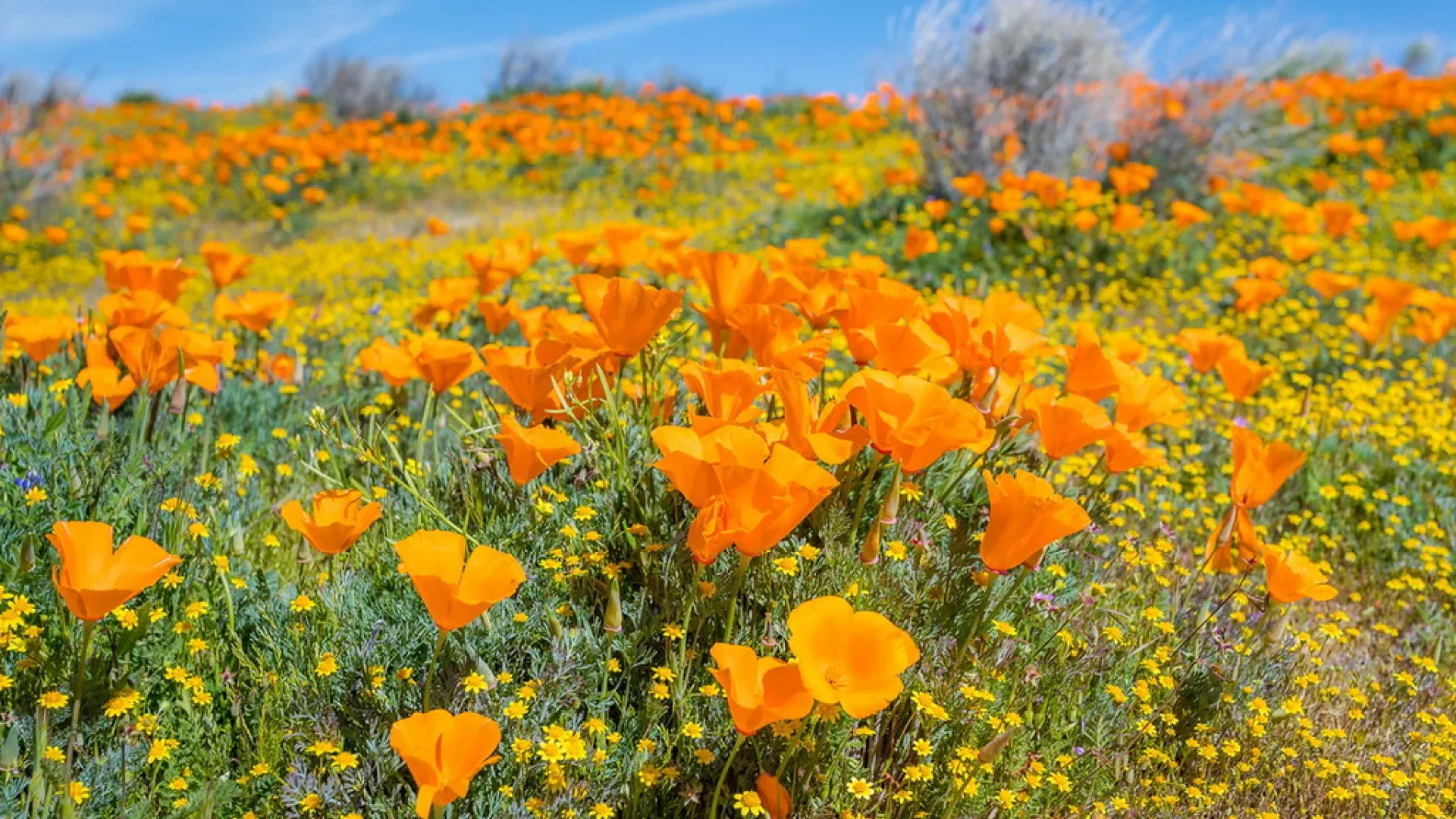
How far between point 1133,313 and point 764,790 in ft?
16.5

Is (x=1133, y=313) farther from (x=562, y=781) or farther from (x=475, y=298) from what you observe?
(x=562, y=781)

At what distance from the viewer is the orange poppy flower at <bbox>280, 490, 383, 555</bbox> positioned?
60.3 inches

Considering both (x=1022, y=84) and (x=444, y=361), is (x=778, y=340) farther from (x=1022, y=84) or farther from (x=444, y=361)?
(x=1022, y=84)

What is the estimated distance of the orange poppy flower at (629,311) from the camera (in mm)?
1781

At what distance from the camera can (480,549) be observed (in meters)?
1.36

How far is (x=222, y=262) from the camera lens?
3.14 metres

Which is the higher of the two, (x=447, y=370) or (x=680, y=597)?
(x=447, y=370)

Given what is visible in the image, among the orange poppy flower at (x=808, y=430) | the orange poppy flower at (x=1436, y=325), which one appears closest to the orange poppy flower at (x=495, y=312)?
the orange poppy flower at (x=808, y=430)

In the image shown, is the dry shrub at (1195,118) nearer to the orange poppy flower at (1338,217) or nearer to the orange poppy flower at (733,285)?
the orange poppy flower at (1338,217)

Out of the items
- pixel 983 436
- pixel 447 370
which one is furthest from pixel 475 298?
pixel 983 436

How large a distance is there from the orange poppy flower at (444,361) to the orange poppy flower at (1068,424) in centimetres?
115

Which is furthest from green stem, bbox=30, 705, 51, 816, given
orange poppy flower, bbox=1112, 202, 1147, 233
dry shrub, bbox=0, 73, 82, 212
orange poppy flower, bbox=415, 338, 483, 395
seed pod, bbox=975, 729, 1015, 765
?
dry shrub, bbox=0, 73, 82, 212

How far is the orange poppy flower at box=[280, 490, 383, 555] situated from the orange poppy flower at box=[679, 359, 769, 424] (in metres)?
0.56

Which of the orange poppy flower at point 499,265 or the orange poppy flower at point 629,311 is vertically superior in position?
the orange poppy flower at point 499,265
